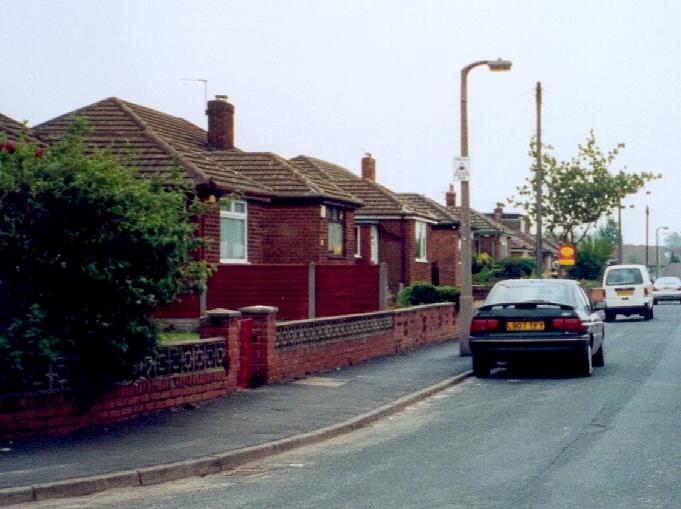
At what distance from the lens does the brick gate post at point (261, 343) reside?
15.4 m

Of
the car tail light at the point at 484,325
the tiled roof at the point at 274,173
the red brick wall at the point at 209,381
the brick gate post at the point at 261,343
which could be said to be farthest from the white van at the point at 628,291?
the brick gate post at the point at 261,343

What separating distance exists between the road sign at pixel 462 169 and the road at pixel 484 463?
21.4 ft

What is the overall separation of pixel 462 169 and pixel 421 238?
2704cm

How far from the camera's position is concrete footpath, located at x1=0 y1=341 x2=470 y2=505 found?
28.8ft

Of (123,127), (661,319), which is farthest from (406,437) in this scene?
(661,319)

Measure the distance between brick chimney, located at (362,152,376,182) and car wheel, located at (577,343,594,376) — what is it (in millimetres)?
37393

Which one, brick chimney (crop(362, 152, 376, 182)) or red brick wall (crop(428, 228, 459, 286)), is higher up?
brick chimney (crop(362, 152, 376, 182))

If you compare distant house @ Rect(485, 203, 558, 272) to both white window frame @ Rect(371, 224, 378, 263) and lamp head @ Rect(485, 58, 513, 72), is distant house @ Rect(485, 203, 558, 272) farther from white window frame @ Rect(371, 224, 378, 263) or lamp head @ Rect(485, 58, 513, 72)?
lamp head @ Rect(485, 58, 513, 72)

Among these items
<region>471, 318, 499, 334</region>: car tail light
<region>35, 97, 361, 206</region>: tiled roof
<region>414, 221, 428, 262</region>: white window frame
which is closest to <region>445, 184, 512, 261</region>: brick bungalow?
<region>414, 221, 428, 262</region>: white window frame

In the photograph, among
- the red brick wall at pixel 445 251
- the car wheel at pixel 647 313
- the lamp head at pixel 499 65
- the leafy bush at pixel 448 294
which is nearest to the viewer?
the lamp head at pixel 499 65

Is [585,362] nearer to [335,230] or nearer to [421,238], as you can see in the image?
[335,230]

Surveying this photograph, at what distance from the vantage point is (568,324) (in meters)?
16.8

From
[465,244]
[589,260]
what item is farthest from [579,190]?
[465,244]

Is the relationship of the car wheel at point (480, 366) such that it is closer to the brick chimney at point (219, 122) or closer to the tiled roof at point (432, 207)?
the brick chimney at point (219, 122)
